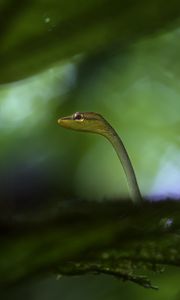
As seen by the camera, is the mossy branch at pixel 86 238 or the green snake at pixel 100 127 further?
the green snake at pixel 100 127

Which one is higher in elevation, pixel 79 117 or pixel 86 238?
pixel 79 117

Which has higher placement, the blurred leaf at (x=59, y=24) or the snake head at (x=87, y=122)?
the blurred leaf at (x=59, y=24)

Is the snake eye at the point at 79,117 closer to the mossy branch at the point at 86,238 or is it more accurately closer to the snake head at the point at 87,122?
the snake head at the point at 87,122

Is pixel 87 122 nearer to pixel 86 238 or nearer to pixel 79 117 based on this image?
pixel 79 117

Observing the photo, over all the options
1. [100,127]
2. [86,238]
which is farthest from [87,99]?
[86,238]

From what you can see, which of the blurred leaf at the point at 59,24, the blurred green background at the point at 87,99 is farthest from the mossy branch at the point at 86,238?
the blurred leaf at the point at 59,24

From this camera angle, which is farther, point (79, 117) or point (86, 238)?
point (79, 117)
